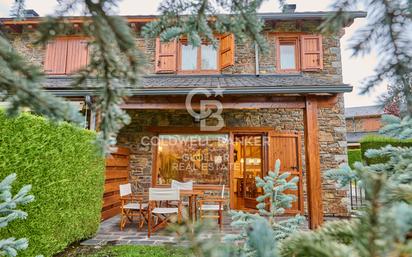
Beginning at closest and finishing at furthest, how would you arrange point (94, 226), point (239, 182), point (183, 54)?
point (94, 226) → point (183, 54) → point (239, 182)

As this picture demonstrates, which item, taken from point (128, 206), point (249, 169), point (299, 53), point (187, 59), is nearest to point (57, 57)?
point (187, 59)

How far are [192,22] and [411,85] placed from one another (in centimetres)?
99

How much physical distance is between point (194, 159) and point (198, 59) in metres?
3.25

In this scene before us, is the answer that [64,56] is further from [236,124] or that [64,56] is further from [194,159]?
[236,124]

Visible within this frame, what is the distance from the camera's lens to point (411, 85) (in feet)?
3.37

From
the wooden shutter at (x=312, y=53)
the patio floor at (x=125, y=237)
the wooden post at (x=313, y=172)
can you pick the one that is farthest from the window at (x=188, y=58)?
the patio floor at (x=125, y=237)

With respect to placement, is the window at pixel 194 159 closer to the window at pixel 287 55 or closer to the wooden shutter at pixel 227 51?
the wooden shutter at pixel 227 51

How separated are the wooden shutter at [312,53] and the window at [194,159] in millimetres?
3232

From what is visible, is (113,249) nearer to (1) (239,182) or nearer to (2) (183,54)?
(2) (183,54)

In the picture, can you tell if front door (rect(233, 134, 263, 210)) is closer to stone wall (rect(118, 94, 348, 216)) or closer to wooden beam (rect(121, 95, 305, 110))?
stone wall (rect(118, 94, 348, 216))

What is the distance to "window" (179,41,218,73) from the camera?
8182mm

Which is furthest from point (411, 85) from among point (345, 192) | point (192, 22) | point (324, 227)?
point (345, 192)

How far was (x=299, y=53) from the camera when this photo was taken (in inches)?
314

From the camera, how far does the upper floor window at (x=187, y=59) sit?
805 centimetres
